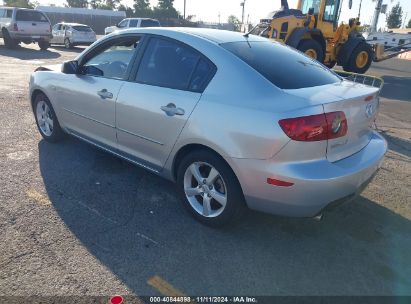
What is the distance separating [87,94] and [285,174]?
2593 millimetres

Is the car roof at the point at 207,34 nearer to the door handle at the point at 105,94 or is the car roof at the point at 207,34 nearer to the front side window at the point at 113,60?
the front side window at the point at 113,60

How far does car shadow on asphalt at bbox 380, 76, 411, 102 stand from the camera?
36.0 ft

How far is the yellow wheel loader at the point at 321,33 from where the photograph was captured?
1222 cm

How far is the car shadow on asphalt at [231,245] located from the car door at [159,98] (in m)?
0.55

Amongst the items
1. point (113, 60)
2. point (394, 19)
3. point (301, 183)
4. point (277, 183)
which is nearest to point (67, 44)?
point (113, 60)

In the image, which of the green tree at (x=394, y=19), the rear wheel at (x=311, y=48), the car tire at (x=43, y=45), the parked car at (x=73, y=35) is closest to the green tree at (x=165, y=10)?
the green tree at (x=394, y=19)

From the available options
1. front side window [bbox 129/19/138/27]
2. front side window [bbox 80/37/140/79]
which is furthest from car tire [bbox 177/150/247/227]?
front side window [bbox 129/19/138/27]

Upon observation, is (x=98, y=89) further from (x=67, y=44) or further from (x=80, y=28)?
(x=67, y=44)

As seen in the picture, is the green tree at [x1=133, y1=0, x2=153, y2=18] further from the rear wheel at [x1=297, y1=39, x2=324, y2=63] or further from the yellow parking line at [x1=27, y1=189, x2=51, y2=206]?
the yellow parking line at [x1=27, y1=189, x2=51, y2=206]

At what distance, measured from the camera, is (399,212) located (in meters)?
3.76

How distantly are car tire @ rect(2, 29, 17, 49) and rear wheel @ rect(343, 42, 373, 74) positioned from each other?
17039mm

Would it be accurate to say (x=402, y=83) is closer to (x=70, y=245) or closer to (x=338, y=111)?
(x=338, y=111)

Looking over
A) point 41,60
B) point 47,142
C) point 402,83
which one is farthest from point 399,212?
point 41,60

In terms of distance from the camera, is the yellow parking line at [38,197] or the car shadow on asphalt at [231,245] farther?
the yellow parking line at [38,197]
